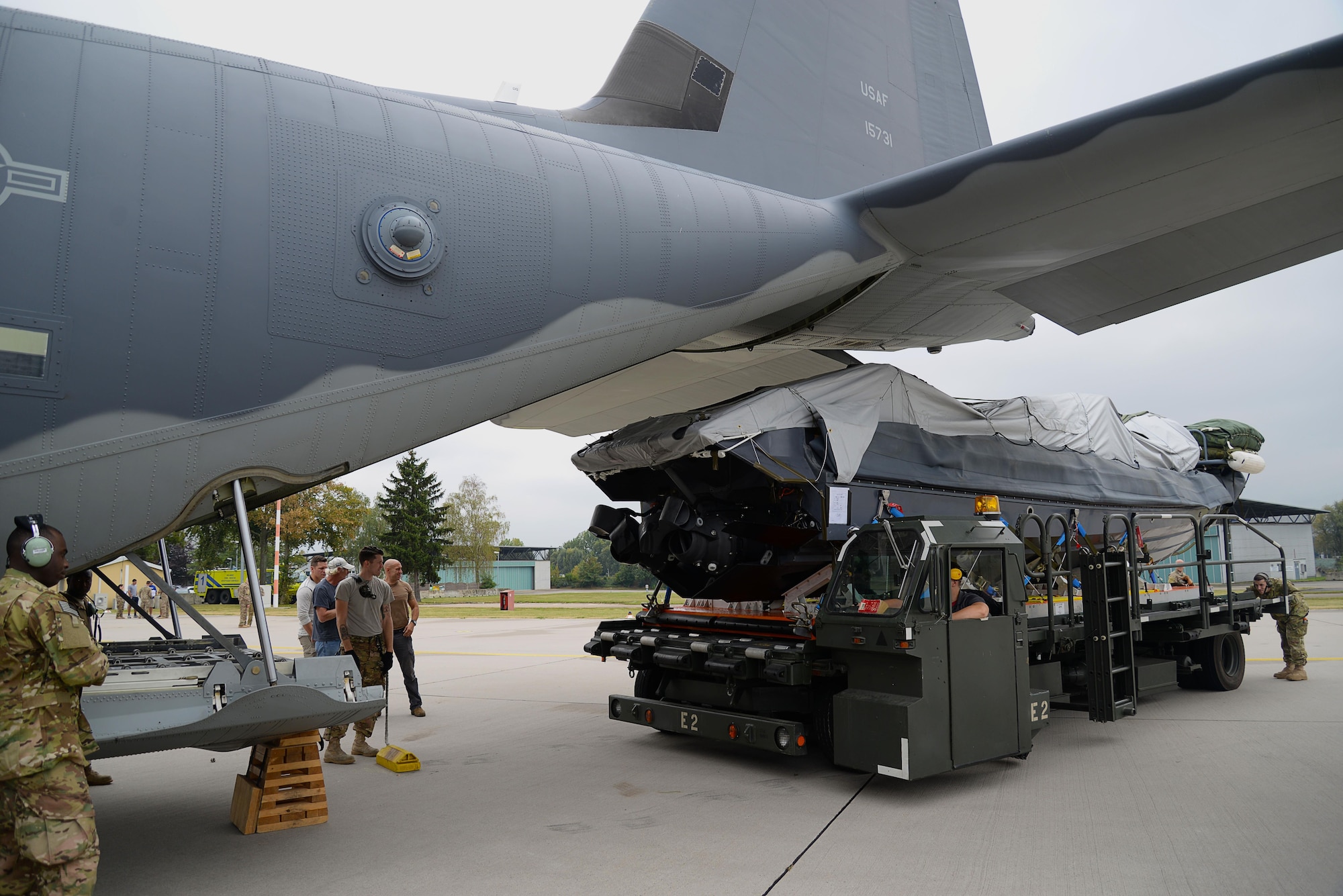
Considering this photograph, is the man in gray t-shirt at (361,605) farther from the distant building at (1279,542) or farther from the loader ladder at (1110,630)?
the distant building at (1279,542)

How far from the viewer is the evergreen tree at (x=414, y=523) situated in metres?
52.8

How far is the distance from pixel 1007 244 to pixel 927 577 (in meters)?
3.52

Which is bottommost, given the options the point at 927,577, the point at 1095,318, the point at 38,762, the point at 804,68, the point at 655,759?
the point at 655,759

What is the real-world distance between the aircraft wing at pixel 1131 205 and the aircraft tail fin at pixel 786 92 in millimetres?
1255

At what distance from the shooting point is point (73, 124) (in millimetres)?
4316

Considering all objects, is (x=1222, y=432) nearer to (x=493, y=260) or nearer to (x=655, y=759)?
(x=655, y=759)

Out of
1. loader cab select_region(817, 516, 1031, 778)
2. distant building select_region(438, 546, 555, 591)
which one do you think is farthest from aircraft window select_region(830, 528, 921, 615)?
distant building select_region(438, 546, 555, 591)

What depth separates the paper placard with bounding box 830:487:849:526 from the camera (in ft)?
24.0

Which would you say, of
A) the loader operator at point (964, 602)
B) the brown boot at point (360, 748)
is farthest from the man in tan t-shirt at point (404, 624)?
the loader operator at point (964, 602)

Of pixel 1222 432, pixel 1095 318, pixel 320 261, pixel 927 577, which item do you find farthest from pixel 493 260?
pixel 1222 432

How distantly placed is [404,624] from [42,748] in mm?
5555

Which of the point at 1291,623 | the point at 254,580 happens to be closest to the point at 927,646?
the point at 254,580

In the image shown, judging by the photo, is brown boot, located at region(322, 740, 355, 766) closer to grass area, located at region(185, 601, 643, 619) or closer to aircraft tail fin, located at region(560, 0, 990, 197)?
aircraft tail fin, located at region(560, 0, 990, 197)

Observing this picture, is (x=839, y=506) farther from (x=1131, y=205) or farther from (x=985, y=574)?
(x=1131, y=205)
